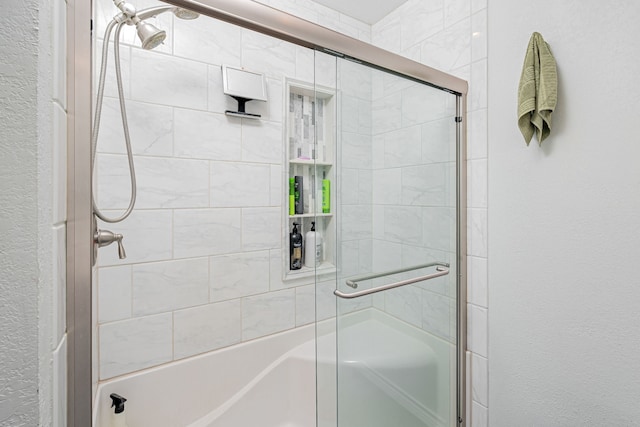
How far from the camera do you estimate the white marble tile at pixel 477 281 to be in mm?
1183

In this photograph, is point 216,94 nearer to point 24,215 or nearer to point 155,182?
point 155,182

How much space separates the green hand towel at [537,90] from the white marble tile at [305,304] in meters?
1.21

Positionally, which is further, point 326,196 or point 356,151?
point 326,196

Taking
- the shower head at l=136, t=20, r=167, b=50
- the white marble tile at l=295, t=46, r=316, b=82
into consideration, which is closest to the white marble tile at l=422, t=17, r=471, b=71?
the white marble tile at l=295, t=46, r=316, b=82

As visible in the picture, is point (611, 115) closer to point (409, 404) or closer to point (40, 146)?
point (409, 404)

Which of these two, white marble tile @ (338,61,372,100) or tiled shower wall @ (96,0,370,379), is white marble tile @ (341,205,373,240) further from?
white marble tile @ (338,61,372,100)

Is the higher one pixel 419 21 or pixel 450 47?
pixel 419 21

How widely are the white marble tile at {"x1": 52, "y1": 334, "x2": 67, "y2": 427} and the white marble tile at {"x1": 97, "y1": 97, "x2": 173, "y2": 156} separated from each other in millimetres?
898

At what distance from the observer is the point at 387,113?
104cm

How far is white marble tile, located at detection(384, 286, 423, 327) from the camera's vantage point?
1078 mm

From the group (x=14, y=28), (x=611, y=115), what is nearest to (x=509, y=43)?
(x=611, y=115)

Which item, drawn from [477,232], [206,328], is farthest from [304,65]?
[206,328]

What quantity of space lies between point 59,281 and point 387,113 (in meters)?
0.99

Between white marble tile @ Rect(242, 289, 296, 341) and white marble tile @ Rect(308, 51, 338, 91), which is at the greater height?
white marble tile @ Rect(308, 51, 338, 91)
